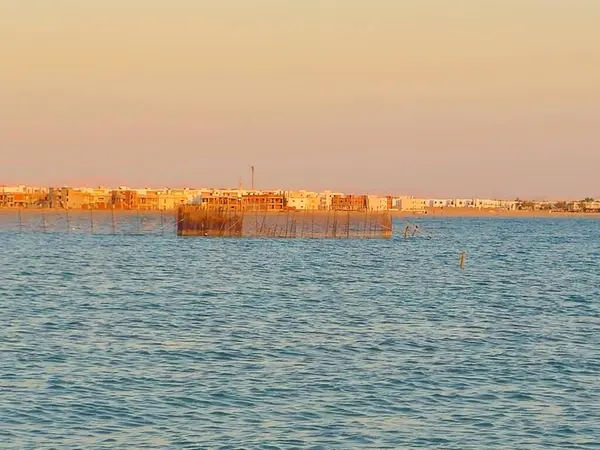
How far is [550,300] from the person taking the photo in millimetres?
53219

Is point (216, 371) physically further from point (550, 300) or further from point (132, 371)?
point (550, 300)

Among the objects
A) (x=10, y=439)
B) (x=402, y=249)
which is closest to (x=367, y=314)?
(x=10, y=439)

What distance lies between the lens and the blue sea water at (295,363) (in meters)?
22.8

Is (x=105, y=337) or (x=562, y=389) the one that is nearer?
(x=562, y=389)

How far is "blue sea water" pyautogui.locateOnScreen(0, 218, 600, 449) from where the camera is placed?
74.7ft

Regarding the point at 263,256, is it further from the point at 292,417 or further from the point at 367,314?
the point at 292,417

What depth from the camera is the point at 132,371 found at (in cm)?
2892

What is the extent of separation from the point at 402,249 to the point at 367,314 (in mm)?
70162

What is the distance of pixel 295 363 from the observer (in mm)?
30594

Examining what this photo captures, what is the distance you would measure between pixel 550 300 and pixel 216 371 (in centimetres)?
2793

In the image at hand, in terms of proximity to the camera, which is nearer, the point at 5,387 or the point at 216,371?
the point at 5,387

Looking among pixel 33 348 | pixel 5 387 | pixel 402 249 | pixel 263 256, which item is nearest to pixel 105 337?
pixel 33 348

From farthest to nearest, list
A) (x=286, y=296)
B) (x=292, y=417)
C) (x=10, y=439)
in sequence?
(x=286, y=296)
(x=292, y=417)
(x=10, y=439)

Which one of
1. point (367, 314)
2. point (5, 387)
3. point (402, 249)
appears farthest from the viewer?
point (402, 249)
